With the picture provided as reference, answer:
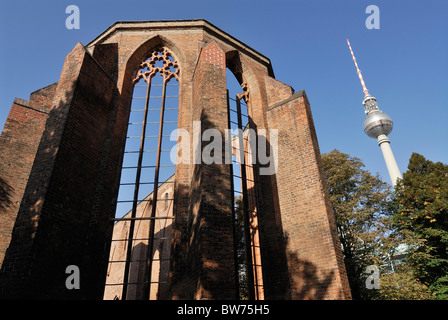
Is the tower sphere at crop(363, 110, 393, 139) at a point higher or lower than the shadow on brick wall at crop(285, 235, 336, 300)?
higher

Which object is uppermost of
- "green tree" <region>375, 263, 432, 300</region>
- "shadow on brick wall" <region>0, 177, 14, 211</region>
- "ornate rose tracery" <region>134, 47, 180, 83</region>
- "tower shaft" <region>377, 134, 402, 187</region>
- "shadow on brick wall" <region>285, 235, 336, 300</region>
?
"tower shaft" <region>377, 134, 402, 187</region>

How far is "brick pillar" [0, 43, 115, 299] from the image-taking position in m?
5.07

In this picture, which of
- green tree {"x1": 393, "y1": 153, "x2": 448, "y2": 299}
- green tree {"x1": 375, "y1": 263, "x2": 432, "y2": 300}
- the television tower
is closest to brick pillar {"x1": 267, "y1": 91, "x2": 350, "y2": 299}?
green tree {"x1": 375, "y1": 263, "x2": 432, "y2": 300}

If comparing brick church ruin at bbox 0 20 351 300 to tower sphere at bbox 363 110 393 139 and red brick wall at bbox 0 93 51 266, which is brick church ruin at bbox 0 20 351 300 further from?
tower sphere at bbox 363 110 393 139

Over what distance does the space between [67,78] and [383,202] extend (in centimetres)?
1719

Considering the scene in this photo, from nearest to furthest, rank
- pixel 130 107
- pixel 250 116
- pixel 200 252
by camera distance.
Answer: pixel 200 252, pixel 130 107, pixel 250 116

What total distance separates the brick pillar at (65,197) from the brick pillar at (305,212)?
4543 millimetres

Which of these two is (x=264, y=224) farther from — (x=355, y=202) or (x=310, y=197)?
(x=355, y=202)

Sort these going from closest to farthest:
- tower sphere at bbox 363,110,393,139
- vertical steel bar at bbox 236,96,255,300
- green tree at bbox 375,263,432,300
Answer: vertical steel bar at bbox 236,96,255,300, green tree at bbox 375,263,432,300, tower sphere at bbox 363,110,393,139

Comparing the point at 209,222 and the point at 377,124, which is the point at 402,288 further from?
the point at 377,124

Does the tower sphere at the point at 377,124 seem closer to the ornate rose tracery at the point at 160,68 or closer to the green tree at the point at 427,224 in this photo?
the green tree at the point at 427,224

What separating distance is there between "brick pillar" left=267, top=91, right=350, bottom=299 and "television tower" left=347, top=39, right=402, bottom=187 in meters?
36.6
